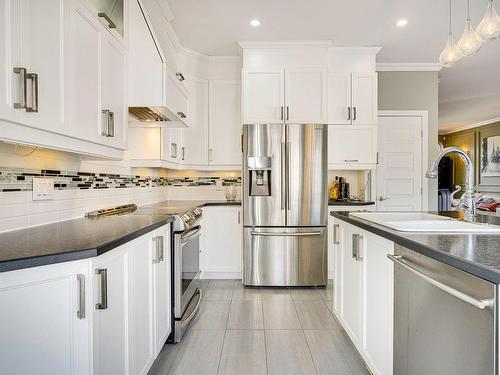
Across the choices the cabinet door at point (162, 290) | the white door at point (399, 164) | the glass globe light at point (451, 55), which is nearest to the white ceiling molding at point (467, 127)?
the white door at point (399, 164)

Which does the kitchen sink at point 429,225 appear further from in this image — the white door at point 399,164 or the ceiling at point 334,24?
the white door at point 399,164

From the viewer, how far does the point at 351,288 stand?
1.99 metres

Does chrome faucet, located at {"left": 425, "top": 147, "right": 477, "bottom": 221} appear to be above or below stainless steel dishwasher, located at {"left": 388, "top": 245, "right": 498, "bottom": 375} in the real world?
above

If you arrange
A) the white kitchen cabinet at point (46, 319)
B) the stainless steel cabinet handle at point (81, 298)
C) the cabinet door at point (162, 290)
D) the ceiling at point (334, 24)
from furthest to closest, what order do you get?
the ceiling at point (334, 24), the cabinet door at point (162, 290), the stainless steel cabinet handle at point (81, 298), the white kitchen cabinet at point (46, 319)

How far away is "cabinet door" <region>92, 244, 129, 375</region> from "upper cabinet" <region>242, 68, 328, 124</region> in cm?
240

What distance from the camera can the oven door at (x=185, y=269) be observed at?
2.18 m

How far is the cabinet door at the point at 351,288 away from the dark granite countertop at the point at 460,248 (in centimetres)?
44

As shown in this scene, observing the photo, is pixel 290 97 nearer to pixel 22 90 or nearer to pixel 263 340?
pixel 263 340

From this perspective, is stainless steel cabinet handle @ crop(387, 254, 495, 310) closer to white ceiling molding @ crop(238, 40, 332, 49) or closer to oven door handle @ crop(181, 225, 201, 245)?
oven door handle @ crop(181, 225, 201, 245)

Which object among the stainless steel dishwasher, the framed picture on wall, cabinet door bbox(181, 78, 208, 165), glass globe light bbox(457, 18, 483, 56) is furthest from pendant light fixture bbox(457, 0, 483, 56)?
the framed picture on wall

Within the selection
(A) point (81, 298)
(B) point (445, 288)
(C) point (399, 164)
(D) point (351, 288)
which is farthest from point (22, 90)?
(C) point (399, 164)

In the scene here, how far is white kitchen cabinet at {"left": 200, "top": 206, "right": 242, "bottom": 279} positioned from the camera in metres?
3.62

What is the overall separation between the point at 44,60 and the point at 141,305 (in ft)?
3.83

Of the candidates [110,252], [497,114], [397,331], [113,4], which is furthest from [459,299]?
[497,114]
